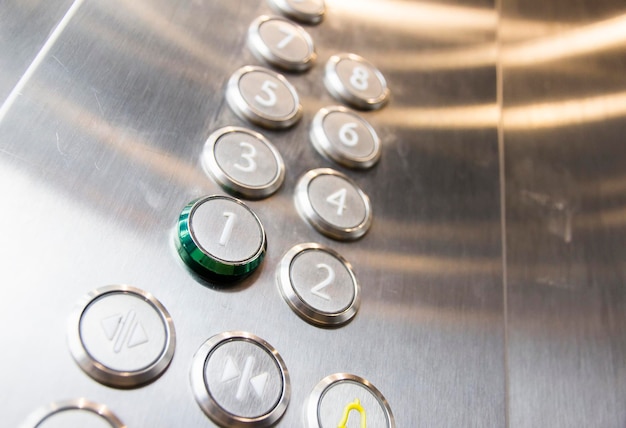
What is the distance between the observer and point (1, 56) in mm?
338

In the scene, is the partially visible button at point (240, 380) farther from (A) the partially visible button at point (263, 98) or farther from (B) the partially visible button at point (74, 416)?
(A) the partially visible button at point (263, 98)

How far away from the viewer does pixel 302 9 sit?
0.48 meters

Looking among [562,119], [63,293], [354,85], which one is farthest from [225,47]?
[562,119]

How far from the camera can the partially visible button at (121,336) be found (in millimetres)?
263

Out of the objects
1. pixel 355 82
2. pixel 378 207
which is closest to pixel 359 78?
pixel 355 82

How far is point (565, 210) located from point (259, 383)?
1.11 feet

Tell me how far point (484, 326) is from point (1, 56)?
347 millimetres

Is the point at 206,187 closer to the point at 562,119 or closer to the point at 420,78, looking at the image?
the point at 420,78

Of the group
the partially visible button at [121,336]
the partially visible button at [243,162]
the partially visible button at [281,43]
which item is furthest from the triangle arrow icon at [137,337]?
the partially visible button at [281,43]

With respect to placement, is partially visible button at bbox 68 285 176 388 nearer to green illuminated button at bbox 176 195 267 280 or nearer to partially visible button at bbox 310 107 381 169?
green illuminated button at bbox 176 195 267 280

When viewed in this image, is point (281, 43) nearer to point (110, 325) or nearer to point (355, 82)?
point (355, 82)

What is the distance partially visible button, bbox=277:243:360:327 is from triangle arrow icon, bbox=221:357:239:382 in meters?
0.05

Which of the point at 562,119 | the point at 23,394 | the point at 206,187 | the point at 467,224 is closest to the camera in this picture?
the point at 23,394

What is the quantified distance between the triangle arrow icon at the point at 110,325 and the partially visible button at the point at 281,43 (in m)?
0.24
